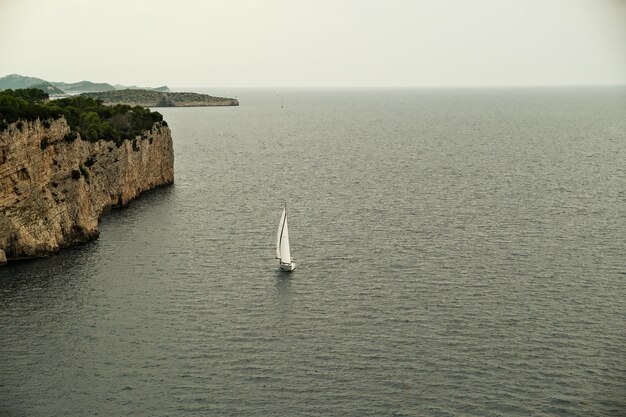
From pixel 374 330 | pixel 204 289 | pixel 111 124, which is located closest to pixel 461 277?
pixel 374 330

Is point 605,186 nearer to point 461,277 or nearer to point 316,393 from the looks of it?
A: point 461,277

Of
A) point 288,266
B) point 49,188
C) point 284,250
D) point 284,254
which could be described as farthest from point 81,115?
point 288,266

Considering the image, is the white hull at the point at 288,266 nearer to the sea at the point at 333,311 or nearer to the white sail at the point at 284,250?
the white sail at the point at 284,250

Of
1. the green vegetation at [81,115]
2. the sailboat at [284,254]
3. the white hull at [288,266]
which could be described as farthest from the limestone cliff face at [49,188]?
the white hull at [288,266]

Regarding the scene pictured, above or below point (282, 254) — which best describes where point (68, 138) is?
above

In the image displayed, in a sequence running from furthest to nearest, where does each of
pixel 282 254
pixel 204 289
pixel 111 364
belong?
pixel 282 254 → pixel 204 289 → pixel 111 364

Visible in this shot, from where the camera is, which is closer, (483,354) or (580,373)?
(580,373)

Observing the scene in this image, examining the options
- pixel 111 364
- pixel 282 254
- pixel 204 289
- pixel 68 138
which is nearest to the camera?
pixel 111 364

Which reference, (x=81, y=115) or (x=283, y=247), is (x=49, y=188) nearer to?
(x=81, y=115)
